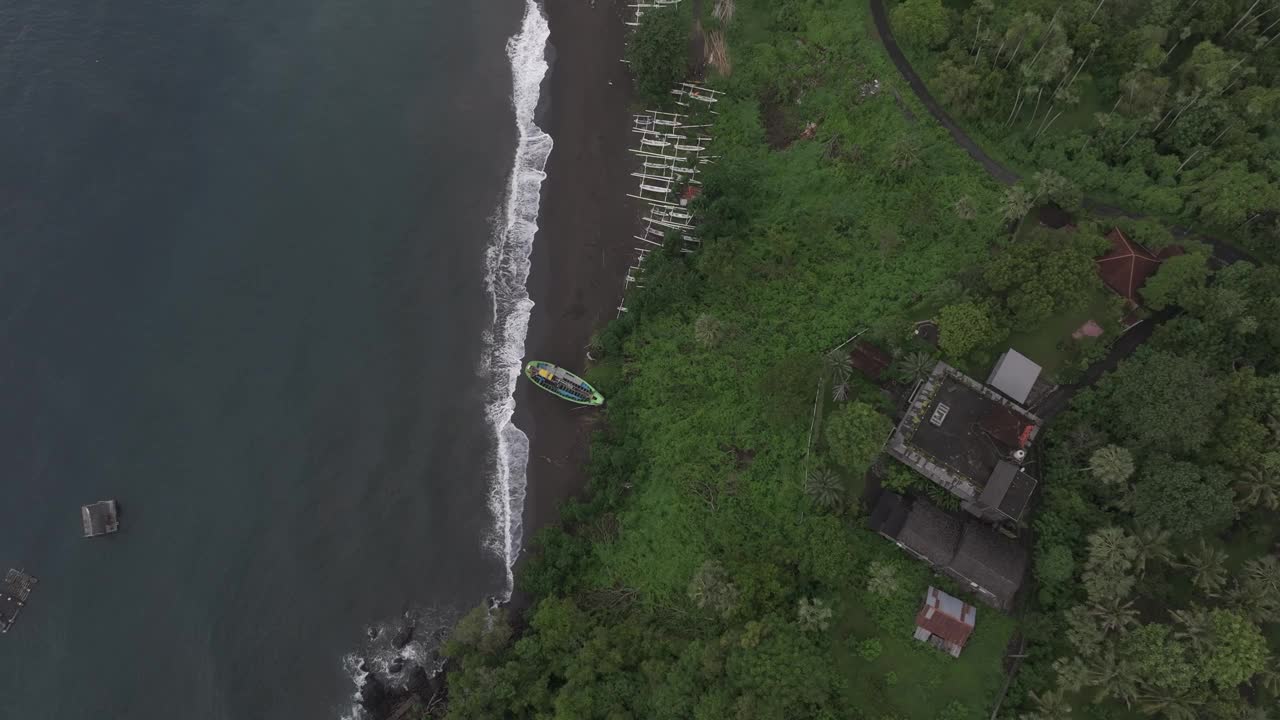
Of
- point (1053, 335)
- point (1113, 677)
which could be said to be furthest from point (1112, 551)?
point (1053, 335)

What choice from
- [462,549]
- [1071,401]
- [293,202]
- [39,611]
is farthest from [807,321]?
[39,611]

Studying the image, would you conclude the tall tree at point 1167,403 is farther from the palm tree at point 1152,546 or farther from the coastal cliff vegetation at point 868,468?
the palm tree at point 1152,546

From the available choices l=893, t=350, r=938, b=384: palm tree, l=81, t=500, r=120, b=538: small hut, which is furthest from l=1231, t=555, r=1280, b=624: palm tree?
l=81, t=500, r=120, b=538: small hut

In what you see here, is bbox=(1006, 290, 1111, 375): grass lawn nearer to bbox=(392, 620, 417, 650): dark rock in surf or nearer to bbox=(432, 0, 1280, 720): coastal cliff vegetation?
bbox=(432, 0, 1280, 720): coastal cliff vegetation

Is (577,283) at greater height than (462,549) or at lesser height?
greater

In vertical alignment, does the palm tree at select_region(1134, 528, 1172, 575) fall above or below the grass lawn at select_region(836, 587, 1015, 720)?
above

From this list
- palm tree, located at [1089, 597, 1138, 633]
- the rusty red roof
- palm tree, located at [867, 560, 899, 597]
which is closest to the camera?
palm tree, located at [1089, 597, 1138, 633]

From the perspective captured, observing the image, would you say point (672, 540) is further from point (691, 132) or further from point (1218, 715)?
point (691, 132)
